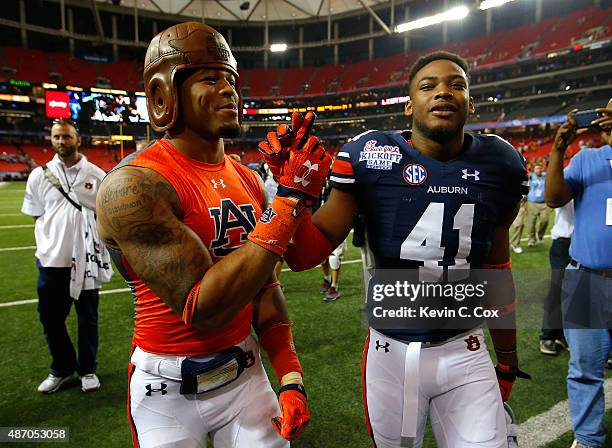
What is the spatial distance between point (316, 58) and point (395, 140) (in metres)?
50.8

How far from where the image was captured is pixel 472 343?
1931mm

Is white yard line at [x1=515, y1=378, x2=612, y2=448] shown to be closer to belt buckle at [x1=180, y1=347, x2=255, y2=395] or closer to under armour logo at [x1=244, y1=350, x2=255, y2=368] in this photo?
under armour logo at [x1=244, y1=350, x2=255, y2=368]

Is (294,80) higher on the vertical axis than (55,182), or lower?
higher

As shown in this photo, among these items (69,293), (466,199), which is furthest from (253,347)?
(69,293)

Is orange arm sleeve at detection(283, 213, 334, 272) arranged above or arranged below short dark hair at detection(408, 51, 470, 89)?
below

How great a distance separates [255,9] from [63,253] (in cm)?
4528

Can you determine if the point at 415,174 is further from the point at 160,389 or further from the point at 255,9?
the point at 255,9

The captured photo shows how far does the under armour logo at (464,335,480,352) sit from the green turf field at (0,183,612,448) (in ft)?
4.83

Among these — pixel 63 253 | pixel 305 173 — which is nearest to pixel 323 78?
pixel 63 253

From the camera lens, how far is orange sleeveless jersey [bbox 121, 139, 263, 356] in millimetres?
1549

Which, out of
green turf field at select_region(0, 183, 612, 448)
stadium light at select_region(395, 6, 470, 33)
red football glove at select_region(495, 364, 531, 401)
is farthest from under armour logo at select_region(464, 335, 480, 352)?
stadium light at select_region(395, 6, 470, 33)

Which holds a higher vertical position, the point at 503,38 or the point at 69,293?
the point at 503,38

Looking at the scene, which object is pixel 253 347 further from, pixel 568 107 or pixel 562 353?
pixel 568 107

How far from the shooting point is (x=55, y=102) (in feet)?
77.8
